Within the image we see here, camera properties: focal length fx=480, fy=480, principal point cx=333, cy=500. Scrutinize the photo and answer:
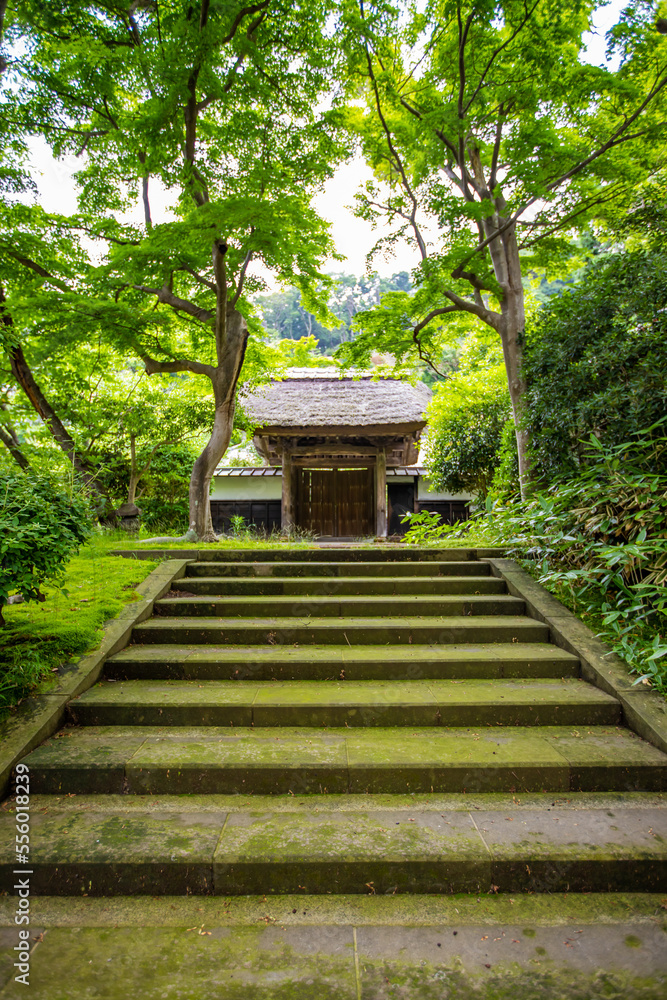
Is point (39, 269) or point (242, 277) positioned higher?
point (39, 269)

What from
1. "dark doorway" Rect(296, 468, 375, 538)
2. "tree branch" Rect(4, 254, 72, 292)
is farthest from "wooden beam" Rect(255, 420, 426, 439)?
"tree branch" Rect(4, 254, 72, 292)

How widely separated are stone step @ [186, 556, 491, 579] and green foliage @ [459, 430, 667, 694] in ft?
1.89

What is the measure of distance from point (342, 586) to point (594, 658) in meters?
1.95

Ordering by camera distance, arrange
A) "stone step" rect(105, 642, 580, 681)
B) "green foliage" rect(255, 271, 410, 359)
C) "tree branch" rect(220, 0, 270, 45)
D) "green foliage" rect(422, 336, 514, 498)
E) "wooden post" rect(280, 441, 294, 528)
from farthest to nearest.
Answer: "green foliage" rect(255, 271, 410, 359), "wooden post" rect(280, 441, 294, 528), "green foliage" rect(422, 336, 514, 498), "tree branch" rect(220, 0, 270, 45), "stone step" rect(105, 642, 580, 681)

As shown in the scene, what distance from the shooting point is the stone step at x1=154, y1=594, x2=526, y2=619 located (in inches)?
152

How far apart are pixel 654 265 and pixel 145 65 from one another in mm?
5324

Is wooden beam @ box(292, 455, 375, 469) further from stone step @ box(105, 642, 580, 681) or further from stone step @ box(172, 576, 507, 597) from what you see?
stone step @ box(105, 642, 580, 681)

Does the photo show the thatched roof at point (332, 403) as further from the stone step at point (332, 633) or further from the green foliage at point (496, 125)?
the stone step at point (332, 633)

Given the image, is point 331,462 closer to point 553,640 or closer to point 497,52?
point 497,52

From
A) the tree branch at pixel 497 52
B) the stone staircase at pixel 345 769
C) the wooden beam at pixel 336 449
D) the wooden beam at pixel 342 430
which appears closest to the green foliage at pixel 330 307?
the wooden beam at pixel 336 449

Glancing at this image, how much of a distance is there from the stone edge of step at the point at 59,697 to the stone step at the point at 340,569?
685 millimetres

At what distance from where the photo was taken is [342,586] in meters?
4.18

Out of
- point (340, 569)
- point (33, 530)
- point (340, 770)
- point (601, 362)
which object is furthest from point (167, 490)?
point (340, 770)

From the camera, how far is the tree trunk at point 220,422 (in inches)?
251
